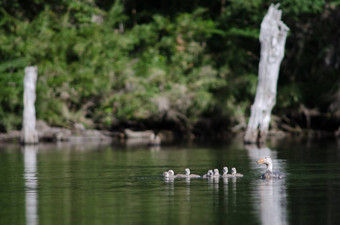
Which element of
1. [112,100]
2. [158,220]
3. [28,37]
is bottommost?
[158,220]

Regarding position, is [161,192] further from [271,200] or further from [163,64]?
[163,64]

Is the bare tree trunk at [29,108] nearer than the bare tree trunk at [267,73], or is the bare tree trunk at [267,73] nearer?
the bare tree trunk at [267,73]

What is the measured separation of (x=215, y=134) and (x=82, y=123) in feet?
36.6

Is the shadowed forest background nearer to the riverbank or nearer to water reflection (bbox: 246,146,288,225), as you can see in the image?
the riverbank

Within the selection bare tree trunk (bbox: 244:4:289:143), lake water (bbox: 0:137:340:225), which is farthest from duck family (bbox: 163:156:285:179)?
bare tree trunk (bbox: 244:4:289:143)

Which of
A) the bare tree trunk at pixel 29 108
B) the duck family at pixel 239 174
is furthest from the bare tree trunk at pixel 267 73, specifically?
the duck family at pixel 239 174

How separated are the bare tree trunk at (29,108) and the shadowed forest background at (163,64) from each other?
7.41 ft

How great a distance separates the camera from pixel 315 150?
3850 centimetres

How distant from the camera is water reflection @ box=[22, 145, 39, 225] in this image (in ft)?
54.5

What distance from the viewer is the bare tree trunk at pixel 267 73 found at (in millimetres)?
45438

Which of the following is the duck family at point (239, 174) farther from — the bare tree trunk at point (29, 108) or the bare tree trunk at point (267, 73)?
the bare tree trunk at point (29, 108)

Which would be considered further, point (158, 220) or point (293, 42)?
point (293, 42)

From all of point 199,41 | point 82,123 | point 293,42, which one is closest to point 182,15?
point 199,41

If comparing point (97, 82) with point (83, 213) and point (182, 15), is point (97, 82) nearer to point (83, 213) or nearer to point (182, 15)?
point (182, 15)
